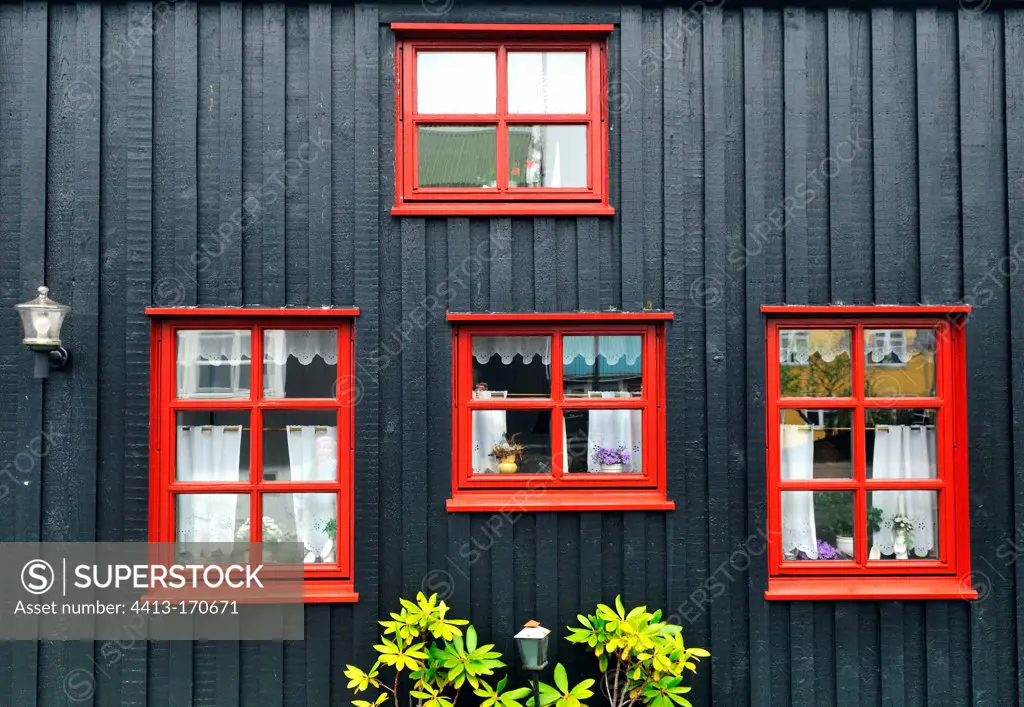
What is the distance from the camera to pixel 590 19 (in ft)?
15.6

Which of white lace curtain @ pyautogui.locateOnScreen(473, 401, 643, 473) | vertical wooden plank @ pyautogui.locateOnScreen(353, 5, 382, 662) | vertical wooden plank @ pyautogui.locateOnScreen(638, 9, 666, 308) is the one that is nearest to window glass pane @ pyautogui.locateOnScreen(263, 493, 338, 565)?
vertical wooden plank @ pyautogui.locateOnScreen(353, 5, 382, 662)

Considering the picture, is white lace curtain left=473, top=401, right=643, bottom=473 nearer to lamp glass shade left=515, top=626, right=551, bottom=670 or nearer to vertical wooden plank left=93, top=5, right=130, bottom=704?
lamp glass shade left=515, top=626, right=551, bottom=670

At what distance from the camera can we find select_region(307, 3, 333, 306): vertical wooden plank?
4633mm

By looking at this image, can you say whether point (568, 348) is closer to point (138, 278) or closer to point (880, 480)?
point (880, 480)

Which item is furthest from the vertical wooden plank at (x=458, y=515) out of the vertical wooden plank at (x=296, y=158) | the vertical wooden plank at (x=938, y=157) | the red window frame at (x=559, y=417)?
the vertical wooden plank at (x=938, y=157)

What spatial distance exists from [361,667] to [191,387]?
2137 mm

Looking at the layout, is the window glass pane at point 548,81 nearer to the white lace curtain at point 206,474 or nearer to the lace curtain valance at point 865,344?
the lace curtain valance at point 865,344

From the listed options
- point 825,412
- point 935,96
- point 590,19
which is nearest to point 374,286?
point 590,19

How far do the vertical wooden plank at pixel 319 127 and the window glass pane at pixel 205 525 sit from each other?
59.5 inches

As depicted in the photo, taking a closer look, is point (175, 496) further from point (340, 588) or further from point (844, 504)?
point (844, 504)

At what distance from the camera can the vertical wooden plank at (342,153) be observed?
4637 millimetres

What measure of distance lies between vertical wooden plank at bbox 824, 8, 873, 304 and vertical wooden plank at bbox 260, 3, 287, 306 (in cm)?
363

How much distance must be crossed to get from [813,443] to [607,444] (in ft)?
4.58

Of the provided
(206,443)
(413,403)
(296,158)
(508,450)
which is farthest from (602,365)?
(206,443)
